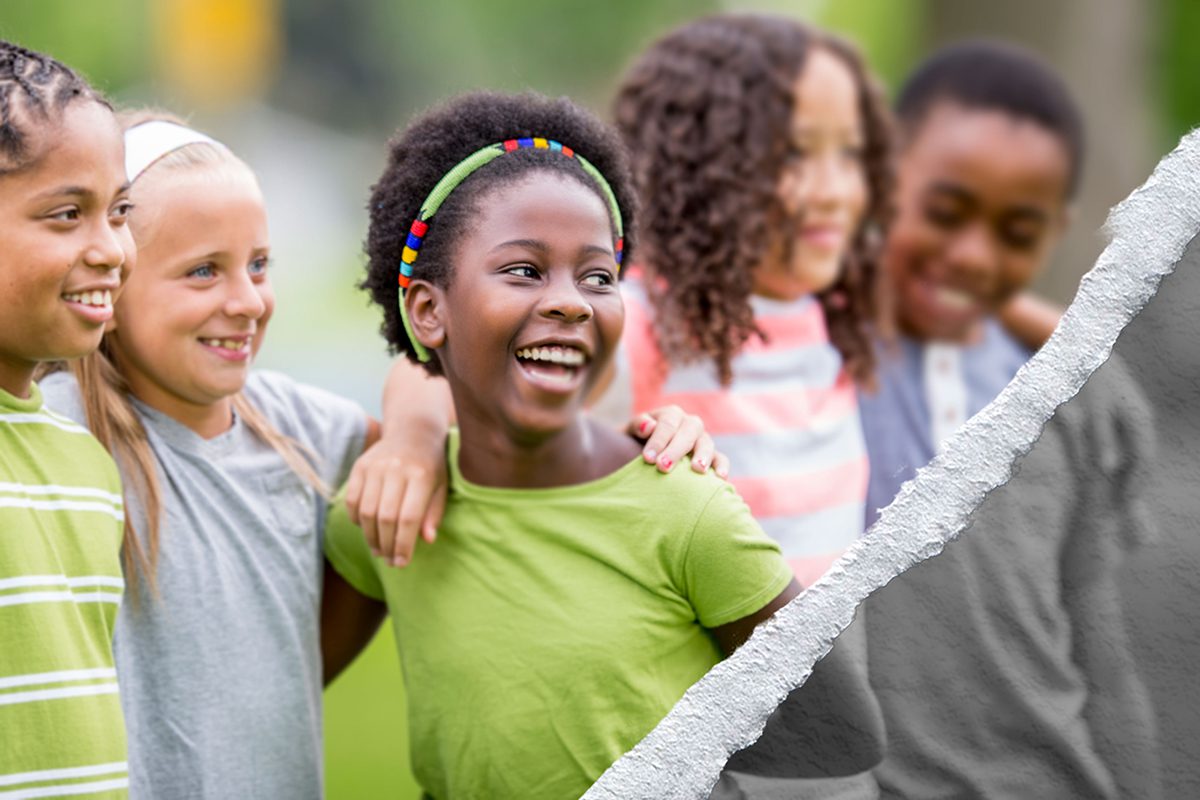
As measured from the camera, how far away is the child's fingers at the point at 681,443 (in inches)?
95.4

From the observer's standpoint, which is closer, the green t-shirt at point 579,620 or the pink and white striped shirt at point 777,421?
the green t-shirt at point 579,620

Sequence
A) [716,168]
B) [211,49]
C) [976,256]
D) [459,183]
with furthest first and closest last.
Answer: [211,49], [976,256], [716,168], [459,183]

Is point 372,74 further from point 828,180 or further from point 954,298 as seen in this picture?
point 828,180

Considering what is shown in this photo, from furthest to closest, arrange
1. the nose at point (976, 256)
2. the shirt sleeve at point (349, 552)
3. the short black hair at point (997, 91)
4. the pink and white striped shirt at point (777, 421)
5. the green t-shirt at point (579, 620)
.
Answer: the short black hair at point (997, 91), the nose at point (976, 256), the pink and white striped shirt at point (777, 421), the shirt sleeve at point (349, 552), the green t-shirt at point (579, 620)

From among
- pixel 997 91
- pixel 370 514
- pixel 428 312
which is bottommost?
pixel 370 514

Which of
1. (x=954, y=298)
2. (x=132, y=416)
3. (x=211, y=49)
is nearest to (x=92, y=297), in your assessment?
(x=132, y=416)

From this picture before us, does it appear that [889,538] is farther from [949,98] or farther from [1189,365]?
[949,98]

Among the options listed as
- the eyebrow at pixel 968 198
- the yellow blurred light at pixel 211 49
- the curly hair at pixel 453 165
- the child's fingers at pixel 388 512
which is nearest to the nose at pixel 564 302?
the curly hair at pixel 453 165

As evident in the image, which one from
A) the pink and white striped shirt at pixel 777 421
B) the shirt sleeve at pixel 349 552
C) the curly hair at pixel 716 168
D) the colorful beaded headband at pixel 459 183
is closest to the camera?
the colorful beaded headband at pixel 459 183

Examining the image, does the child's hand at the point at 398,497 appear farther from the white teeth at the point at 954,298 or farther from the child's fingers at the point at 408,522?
the white teeth at the point at 954,298

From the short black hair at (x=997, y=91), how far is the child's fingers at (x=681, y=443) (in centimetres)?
230

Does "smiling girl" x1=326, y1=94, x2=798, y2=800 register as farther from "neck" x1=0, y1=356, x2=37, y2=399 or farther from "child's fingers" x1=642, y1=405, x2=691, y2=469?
"neck" x1=0, y1=356, x2=37, y2=399

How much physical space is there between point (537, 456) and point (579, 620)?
0.92 ft

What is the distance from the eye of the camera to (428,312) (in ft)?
8.16
